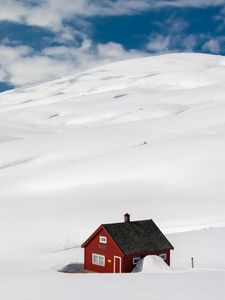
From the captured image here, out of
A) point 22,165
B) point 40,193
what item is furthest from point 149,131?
point 40,193

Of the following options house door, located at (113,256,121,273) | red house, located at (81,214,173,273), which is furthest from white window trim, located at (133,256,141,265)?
house door, located at (113,256,121,273)

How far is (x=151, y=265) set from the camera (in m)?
30.2

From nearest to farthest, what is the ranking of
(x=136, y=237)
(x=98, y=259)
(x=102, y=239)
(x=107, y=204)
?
1. (x=136, y=237)
2. (x=102, y=239)
3. (x=98, y=259)
4. (x=107, y=204)

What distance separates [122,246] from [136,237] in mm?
1267

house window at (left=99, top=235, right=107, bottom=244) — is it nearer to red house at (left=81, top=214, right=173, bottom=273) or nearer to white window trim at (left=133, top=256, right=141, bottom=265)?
red house at (left=81, top=214, right=173, bottom=273)

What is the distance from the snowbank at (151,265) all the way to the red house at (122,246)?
0.69 meters

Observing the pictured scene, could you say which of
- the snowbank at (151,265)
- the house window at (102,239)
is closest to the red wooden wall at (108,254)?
the house window at (102,239)

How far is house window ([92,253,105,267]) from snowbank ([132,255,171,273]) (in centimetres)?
235

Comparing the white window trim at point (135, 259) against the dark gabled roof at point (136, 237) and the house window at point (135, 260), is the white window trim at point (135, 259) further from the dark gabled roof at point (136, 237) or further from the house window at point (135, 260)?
the dark gabled roof at point (136, 237)

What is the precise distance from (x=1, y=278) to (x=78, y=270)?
35.1 feet

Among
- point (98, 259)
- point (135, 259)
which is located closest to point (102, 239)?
point (98, 259)

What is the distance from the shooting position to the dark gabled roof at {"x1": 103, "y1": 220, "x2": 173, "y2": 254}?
31.5 metres

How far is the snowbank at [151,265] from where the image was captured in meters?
29.5

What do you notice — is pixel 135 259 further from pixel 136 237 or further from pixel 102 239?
pixel 102 239
